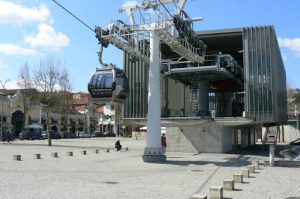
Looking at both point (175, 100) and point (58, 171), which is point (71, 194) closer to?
point (58, 171)

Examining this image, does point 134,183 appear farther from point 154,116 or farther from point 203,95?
point 203,95

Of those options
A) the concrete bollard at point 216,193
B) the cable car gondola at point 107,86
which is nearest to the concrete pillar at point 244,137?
the cable car gondola at point 107,86

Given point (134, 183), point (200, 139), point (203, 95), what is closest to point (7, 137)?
point (203, 95)

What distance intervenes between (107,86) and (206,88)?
20.2m

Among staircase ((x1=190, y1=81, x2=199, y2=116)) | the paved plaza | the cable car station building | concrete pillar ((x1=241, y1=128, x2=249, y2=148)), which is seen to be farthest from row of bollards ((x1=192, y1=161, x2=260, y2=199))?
concrete pillar ((x1=241, y1=128, x2=249, y2=148))

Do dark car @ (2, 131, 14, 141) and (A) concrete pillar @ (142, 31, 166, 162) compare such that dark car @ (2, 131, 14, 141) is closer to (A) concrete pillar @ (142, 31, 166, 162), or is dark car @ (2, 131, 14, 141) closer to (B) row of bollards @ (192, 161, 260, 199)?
(A) concrete pillar @ (142, 31, 166, 162)

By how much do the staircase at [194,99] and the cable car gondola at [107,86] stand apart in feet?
54.6

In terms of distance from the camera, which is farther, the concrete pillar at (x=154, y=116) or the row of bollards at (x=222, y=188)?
the concrete pillar at (x=154, y=116)

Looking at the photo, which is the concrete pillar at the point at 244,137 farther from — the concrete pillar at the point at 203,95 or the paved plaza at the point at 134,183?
the paved plaza at the point at 134,183

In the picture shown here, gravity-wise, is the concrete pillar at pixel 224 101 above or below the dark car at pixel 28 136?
above

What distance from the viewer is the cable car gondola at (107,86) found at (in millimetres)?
23047

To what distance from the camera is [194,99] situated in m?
40.4

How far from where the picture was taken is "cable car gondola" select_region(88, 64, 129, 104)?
23.0m

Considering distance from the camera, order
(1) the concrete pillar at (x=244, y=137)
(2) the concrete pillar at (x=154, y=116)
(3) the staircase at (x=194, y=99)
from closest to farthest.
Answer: (2) the concrete pillar at (x=154, y=116) < (3) the staircase at (x=194, y=99) < (1) the concrete pillar at (x=244, y=137)
